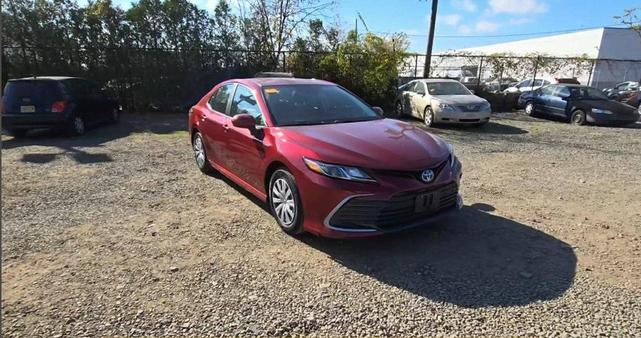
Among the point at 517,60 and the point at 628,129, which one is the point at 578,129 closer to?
the point at 628,129

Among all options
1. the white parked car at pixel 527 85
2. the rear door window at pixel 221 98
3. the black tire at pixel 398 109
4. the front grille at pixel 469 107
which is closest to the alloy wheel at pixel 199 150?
the rear door window at pixel 221 98

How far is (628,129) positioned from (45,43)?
18.3 meters

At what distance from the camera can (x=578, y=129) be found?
486 inches

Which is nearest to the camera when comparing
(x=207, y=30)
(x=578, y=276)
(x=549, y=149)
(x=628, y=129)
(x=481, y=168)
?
(x=578, y=276)

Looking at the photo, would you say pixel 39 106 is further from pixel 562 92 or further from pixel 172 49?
pixel 562 92

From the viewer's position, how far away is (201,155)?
6.49m

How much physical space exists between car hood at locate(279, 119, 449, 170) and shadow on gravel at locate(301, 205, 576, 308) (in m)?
0.82

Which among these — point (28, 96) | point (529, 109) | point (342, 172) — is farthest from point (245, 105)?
point (529, 109)

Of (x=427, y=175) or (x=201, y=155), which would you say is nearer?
(x=427, y=175)

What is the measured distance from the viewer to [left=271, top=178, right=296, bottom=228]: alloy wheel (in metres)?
4.06

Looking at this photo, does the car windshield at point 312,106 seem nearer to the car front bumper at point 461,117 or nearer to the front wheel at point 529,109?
the car front bumper at point 461,117

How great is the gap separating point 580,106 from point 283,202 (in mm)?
12931

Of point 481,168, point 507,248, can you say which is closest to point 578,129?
point 481,168

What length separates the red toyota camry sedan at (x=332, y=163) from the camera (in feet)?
12.0
